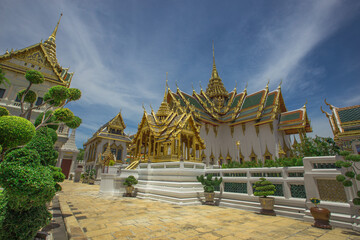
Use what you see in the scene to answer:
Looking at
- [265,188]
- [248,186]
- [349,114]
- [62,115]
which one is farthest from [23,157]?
[349,114]

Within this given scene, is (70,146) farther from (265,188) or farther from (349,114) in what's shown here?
(349,114)

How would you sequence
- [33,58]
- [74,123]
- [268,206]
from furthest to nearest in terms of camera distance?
[33,58] → [74,123] → [268,206]

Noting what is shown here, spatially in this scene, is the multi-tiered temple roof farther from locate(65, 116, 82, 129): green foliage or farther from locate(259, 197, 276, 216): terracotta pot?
locate(65, 116, 82, 129): green foliage

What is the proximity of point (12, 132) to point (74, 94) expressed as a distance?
4336mm

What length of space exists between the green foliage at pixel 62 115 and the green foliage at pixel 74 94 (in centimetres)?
78

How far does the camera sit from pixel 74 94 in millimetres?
6816

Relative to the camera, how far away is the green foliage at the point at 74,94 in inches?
266

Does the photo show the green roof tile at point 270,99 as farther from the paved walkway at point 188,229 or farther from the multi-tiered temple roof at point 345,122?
the paved walkway at point 188,229

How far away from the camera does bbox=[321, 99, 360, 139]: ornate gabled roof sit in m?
13.2

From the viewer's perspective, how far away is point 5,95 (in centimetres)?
1436

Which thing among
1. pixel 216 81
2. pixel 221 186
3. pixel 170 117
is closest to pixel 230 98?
pixel 216 81

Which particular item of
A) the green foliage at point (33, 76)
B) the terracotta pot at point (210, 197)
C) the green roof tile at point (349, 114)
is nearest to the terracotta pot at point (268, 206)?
the terracotta pot at point (210, 197)

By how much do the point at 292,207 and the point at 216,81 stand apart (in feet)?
82.5

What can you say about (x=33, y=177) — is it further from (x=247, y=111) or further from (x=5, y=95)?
(x=247, y=111)
